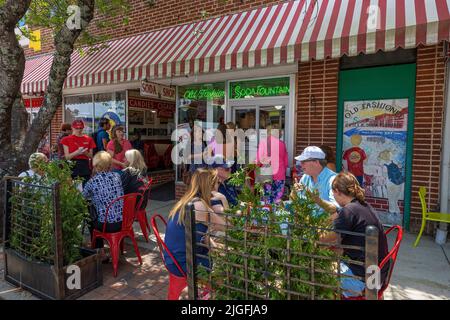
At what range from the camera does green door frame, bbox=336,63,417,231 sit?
4988mm

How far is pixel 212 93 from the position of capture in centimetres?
708

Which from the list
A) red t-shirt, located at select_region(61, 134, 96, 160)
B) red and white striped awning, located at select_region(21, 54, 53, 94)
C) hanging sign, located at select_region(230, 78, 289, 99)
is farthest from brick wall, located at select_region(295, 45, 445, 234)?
red and white striped awning, located at select_region(21, 54, 53, 94)

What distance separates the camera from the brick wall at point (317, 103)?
18.2ft

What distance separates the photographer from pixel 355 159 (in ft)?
18.0

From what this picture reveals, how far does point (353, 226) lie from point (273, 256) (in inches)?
29.2

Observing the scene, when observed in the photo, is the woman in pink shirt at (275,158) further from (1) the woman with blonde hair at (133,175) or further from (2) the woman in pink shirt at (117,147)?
(2) the woman in pink shirt at (117,147)

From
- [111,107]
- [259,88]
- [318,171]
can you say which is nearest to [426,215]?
[318,171]

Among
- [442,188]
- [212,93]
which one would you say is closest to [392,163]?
[442,188]

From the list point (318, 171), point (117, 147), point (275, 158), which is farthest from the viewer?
point (117, 147)

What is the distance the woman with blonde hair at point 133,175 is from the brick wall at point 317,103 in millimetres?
2885

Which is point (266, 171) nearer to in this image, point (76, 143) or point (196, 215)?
point (196, 215)

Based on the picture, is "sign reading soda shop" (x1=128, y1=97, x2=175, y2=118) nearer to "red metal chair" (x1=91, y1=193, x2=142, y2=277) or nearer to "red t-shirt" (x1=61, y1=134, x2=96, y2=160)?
"red t-shirt" (x1=61, y1=134, x2=96, y2=160)

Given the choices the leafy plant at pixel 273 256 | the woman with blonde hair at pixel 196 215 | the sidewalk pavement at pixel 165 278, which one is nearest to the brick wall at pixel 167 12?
the woman with blonde hair at pixel 196 215

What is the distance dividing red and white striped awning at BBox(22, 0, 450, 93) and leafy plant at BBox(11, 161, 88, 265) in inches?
114
